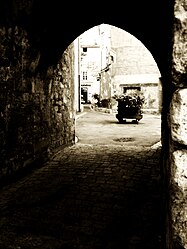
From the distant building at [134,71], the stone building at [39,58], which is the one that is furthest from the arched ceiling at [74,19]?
the distant building at [134,71]

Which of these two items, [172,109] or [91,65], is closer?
[172,109]

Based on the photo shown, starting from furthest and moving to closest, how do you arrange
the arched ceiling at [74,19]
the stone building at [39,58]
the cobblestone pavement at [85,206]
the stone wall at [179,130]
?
1. the arched ceiling at [74,19]
2. the stone building at [39,58]
3. the cobblestone pavement at [85,206]
4. the stone wall at [179,130]

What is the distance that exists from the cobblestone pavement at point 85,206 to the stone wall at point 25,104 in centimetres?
37

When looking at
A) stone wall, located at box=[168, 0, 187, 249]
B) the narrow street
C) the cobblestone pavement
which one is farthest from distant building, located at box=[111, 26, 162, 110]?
stone wall, located at box=[168, 0, 187, 249]

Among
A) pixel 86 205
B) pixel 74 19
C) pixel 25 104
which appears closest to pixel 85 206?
pixel 86 205

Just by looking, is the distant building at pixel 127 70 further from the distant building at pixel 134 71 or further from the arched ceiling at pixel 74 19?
the arched ceiling at pixel 74 19

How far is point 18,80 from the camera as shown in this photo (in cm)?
398

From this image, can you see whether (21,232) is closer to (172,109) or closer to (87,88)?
(172,109)

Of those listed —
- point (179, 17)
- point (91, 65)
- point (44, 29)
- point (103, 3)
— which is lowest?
point (179, 17)

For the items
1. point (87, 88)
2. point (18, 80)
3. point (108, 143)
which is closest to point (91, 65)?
point (87, 88)

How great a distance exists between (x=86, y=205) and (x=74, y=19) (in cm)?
304

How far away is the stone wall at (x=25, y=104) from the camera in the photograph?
3656 mm

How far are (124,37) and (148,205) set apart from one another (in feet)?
85.6

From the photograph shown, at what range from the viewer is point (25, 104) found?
420 cm
